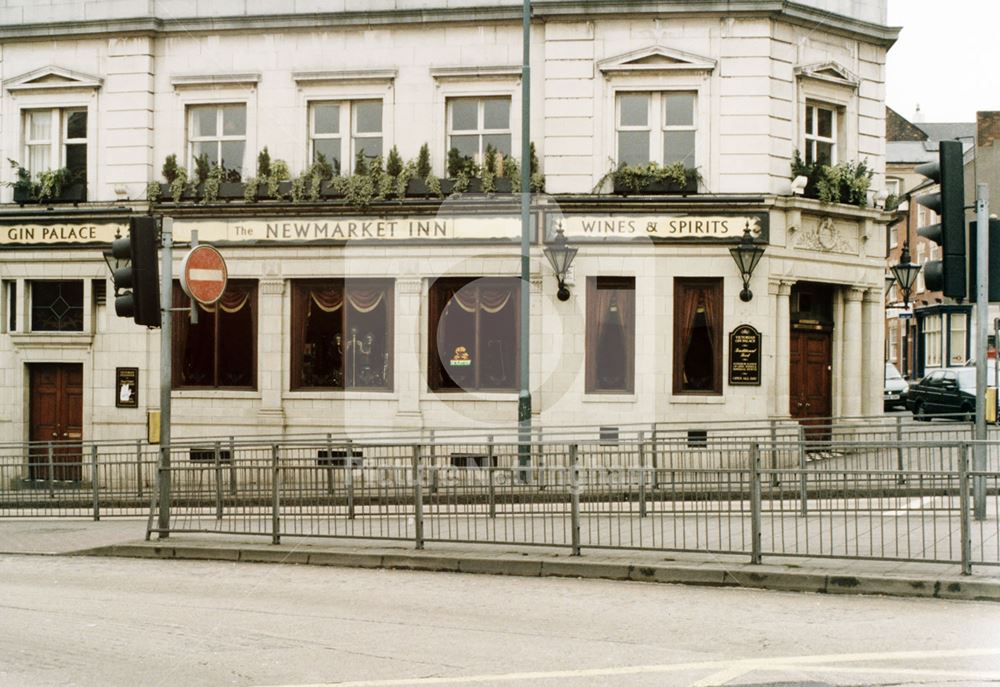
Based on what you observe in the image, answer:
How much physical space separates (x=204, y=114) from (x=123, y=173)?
6.49 ft

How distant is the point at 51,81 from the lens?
26016mm

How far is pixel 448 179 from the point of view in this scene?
24.4m

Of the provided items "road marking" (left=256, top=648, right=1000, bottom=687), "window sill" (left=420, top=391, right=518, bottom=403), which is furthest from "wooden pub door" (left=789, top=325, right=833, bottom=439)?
"road marking" (left=256, top=648, right=1000, bottom=687)

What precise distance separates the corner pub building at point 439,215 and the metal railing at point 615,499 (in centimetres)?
825

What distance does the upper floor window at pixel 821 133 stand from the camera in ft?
81.0

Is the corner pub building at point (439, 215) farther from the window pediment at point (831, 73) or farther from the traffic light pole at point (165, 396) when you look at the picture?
the traffic light pole at point (165, 396)

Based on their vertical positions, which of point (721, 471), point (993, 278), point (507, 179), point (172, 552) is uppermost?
point (507, 179)

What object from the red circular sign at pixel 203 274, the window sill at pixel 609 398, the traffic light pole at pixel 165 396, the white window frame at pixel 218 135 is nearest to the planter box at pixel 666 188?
the window sill at pixel 609 398

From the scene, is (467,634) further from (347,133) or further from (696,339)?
(347,133)

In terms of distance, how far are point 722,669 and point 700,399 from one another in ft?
51.6

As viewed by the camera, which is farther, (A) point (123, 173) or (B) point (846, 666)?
(A) point (123, 173)

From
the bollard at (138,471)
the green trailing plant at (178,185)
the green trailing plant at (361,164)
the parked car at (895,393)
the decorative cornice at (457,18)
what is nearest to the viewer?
the bollard at (138,471)

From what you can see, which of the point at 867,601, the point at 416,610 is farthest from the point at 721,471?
the point at 416,610

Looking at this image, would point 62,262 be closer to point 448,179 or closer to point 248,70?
point 248,70
